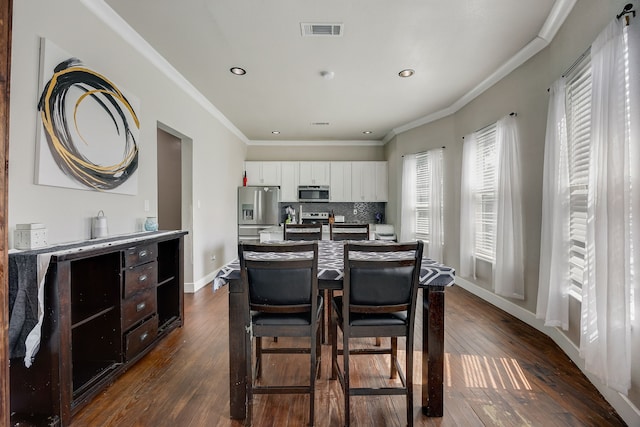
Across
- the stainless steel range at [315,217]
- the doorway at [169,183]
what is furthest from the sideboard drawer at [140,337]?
the stainless steel range at [315,217]

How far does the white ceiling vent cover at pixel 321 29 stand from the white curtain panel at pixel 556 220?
6.09 ft

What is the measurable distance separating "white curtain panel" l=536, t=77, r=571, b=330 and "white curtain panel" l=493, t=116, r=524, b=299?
0.56 m

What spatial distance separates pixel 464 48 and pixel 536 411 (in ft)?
9.74

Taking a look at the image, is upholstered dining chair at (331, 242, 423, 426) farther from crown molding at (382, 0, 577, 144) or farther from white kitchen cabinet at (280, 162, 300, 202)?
white kitchen cabinet at (280, 162, 300, 202)

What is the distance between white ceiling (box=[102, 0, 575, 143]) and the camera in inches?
88.1

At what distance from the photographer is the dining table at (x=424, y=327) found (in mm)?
1603

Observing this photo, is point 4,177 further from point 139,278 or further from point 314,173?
point 314,173

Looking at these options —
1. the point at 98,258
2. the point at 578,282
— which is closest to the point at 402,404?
the point at 578,282

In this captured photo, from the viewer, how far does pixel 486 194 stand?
12.0 ft

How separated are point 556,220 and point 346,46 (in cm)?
235

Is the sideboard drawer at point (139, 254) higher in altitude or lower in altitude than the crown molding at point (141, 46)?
lower

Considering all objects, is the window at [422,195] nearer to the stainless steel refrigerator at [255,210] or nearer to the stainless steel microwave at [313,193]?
the stainless steel microwave at [313,193]

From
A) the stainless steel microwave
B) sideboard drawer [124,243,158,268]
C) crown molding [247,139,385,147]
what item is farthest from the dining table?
crown molding [247,139,385,147]

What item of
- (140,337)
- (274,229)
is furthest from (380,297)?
(274,229)
